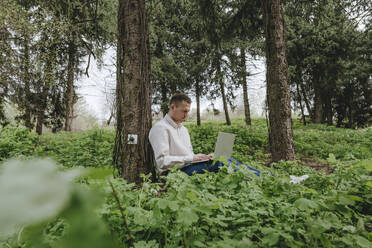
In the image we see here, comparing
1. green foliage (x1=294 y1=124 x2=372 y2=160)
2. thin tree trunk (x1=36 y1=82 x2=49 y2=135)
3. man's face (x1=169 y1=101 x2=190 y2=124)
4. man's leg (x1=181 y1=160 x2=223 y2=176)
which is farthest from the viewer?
thin tree trunk (x1=36 y1=82 x2=49 y2=135)

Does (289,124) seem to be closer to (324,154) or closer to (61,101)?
(324,154)

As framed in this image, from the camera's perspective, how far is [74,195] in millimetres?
227

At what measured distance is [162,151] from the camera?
108 inches

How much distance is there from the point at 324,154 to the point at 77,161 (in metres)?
6.25

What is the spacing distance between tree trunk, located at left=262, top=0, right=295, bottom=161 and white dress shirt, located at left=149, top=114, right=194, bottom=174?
1.76m

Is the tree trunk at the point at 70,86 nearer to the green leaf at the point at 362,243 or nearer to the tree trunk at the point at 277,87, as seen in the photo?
the tree trunk at the point at 277,87

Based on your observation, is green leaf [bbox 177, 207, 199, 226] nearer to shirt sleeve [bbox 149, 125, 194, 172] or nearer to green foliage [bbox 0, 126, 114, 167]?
shirt sleeve [bbox 149, 125, 194, 172]

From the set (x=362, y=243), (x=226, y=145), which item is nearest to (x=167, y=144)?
(x=226, y=145)

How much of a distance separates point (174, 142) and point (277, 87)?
87.9 inches

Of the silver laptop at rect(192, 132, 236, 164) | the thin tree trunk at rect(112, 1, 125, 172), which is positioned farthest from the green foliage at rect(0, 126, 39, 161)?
the silver laptop at rect(192, 132, 236, 164)

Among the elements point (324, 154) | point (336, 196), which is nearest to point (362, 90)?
point (324, 154)

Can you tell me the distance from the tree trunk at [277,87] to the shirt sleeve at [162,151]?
75.4 inches

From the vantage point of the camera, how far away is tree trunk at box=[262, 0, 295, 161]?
12.5 feet

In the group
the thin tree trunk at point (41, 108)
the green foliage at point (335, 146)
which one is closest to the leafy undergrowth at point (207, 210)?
the green foliage at point (335, 146)
